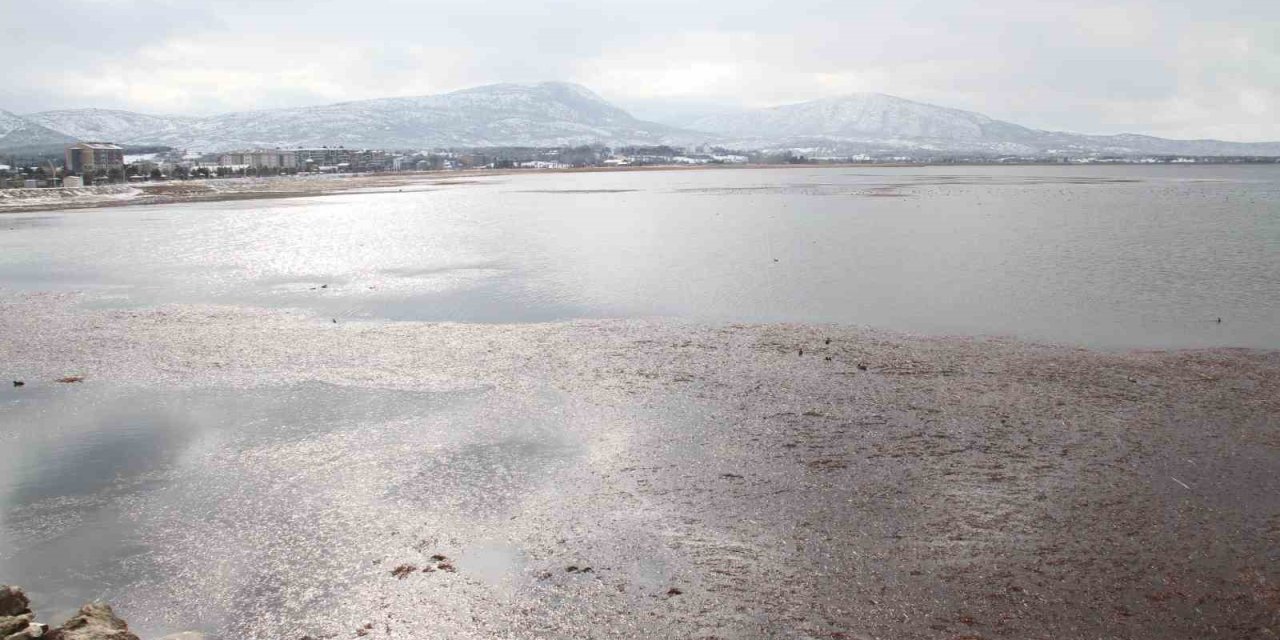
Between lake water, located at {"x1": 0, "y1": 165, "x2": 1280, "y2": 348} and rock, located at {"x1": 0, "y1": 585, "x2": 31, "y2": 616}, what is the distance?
1137 centimetres

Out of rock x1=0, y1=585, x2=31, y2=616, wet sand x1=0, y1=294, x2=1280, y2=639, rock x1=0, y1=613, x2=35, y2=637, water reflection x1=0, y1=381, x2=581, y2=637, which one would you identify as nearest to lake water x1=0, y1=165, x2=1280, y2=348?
wet sand x1=0, y1=294, x2=1280, y2=639

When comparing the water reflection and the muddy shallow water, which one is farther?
the water reflection

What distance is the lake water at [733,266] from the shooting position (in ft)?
56.2

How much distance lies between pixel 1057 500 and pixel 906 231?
26.5 m

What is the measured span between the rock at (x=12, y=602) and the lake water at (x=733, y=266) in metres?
11.4

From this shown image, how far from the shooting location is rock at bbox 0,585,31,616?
18.3 ft

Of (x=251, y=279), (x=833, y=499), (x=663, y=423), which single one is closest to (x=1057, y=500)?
(x=833, y=499)

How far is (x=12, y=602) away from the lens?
5613mm

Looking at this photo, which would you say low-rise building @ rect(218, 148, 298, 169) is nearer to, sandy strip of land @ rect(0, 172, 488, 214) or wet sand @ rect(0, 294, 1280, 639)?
sandy strip of land @ rect(0, 172, 488, 214)

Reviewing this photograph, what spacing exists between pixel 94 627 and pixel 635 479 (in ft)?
15.3

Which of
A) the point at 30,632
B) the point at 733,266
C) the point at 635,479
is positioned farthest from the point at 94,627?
the point at 733,266

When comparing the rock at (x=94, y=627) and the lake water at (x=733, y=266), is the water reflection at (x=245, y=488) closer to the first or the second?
the rock at (x=94, y=627)

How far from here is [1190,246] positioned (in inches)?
1053

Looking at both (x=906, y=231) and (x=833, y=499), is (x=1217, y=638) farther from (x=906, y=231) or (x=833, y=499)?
(x=906, y=231)
